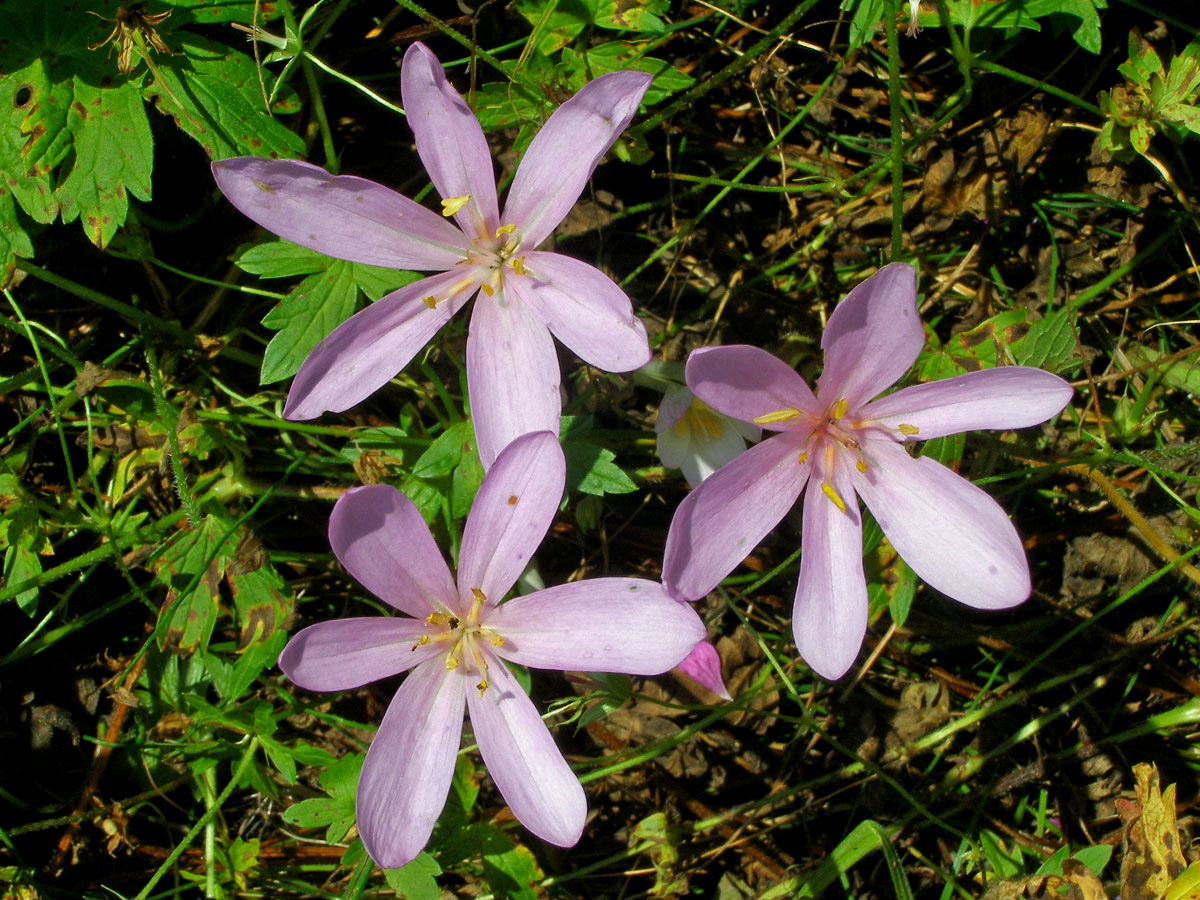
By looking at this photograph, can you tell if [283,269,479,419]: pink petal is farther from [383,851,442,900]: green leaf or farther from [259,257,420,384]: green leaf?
[383,851,442,900]: green leaf

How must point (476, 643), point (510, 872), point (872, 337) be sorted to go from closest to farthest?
1. point (872, 337)
2. point (476, 643)
3. point (510, 872)

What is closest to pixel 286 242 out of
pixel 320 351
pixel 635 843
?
pixel 320 351

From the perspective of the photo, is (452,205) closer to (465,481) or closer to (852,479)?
(465,481)

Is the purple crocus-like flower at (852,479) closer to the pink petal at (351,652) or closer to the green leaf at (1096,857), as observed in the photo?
the pink petal at (351,652)

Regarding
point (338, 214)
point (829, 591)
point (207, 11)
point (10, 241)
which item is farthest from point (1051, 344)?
point (10, 241)

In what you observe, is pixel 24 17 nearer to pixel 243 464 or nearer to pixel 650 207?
pixel 243 464

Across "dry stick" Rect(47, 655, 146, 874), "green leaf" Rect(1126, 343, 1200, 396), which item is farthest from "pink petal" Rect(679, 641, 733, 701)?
"dry stick" Rect(47, 655, 146, 874)
